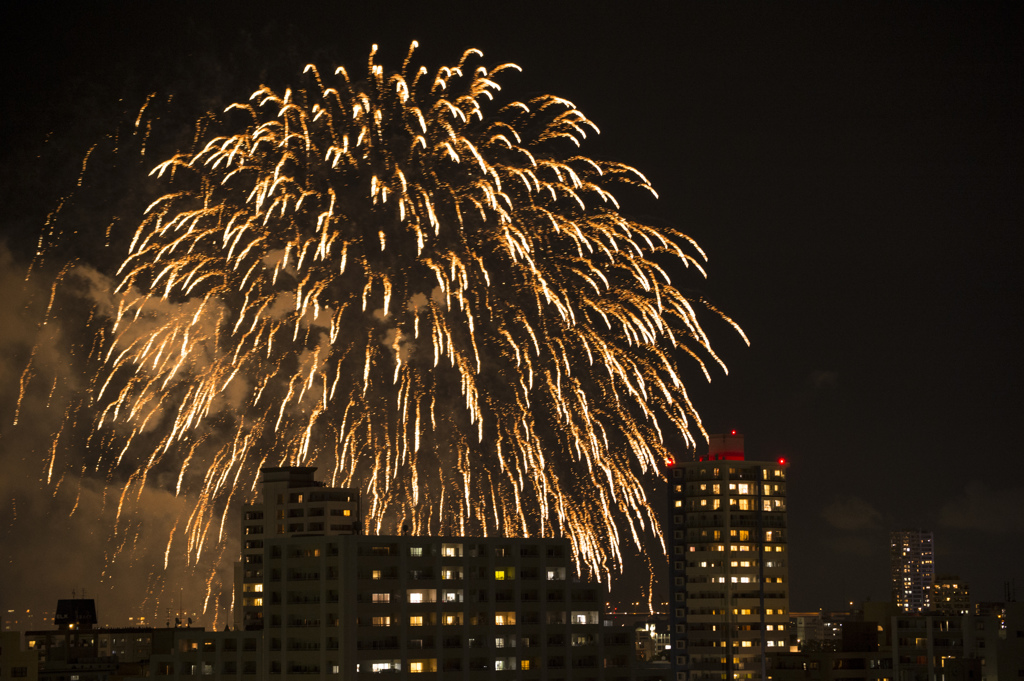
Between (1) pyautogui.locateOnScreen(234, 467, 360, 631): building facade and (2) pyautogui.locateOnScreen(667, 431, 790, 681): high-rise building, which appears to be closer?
(2) pyautogui.locateOnScreen(667, 431, 790, 681): high-rise building

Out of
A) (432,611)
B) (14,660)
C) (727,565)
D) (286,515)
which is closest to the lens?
(432,611)

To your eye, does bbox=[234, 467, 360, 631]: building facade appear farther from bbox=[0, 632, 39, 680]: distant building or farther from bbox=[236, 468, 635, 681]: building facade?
bbox=[236, 468, 635, 681]: building facade

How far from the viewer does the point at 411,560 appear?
93.2 metres

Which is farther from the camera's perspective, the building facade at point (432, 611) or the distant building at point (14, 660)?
the distant building at point (14, 660)

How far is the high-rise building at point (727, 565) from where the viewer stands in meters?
135

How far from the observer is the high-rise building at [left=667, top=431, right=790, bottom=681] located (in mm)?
135125

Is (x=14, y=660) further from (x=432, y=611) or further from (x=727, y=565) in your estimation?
(x=727, y=565)

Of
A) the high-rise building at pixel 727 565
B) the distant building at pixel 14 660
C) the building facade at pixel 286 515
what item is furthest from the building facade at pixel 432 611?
the building facade at pixel 286 515

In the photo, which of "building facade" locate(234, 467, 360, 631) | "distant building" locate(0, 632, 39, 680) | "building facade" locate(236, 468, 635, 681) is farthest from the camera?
"building facade" locate(234, 467, 360, 631)

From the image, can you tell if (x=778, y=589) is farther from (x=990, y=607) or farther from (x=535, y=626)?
(x=535, y=626)

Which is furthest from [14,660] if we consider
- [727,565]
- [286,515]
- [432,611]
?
[727,565]

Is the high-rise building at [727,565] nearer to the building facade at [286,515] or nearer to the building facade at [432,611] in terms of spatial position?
the building facade at [286,515]

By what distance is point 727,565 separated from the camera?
452 ft

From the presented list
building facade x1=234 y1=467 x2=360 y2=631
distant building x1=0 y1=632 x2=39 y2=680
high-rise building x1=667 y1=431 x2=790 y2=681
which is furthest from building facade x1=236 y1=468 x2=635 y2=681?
Result: building facade x1=234 y1=467 x2=360 y2=631
